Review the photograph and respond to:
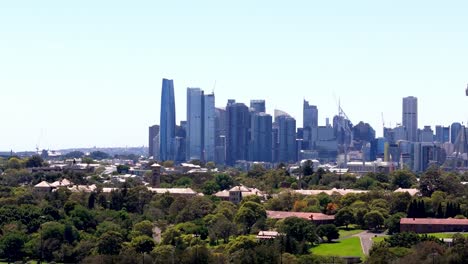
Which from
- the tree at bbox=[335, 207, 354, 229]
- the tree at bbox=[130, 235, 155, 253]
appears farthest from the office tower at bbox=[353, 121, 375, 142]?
the tree at bbox=[130, 235, 155, 253]

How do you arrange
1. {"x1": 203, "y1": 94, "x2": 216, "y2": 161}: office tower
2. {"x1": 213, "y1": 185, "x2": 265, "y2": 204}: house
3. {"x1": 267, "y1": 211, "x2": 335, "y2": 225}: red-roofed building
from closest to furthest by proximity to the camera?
{"x1": 267, "y1": 211, "x2": 335, "y2": 225}: red-roofed building
{"x1": 213, "y1": 185, "x2": 265, "y2": 204}: house
{"x1": 203, "y1": 94, "x2": 216, "y2": 161}: office tower

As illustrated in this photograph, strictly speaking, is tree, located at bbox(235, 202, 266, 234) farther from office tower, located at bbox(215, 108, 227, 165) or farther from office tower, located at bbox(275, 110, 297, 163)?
office tower, located at bbox(215, 108, 227, 165)

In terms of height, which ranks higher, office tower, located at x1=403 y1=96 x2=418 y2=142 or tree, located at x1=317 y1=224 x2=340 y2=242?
office tower, located at x1=403 y1=96 x2=418 y2=142

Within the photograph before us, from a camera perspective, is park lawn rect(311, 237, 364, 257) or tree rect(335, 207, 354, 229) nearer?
park lawn rect(311, 237, 364, 257)

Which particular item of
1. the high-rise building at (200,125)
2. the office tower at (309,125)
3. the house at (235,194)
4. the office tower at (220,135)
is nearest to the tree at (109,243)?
the house at (235,194)

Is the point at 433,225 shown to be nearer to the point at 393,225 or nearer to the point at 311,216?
the point at 393,225

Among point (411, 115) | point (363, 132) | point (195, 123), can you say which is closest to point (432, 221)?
point (195, 123)

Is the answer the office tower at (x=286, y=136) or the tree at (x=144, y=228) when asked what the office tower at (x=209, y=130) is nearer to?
the office tower at (x=286, y=136)
